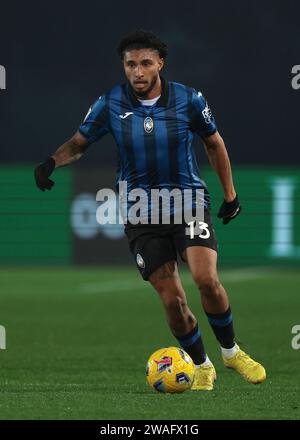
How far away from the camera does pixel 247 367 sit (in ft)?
25.3

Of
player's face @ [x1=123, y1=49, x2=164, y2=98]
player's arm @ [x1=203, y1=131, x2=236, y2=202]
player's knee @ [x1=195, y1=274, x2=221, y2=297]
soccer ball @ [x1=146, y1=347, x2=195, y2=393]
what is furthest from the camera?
player's arm @ [x1=203, y1=131, x2=236, y2=202]

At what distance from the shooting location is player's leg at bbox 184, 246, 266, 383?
294 inches

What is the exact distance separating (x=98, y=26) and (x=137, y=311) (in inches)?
331

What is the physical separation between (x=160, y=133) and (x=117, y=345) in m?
3.76

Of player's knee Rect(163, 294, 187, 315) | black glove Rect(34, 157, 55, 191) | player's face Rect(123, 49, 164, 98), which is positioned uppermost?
player's face Rect(123, 49, 164, 98)

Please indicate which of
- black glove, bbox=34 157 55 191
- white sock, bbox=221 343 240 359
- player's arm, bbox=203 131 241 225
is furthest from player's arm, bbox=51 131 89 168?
white sock, bbox=221 343 240 359

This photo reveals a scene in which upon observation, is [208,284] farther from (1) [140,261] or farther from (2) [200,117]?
(2) [200,117]

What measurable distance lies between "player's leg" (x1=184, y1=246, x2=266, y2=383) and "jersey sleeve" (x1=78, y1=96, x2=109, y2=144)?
95cm

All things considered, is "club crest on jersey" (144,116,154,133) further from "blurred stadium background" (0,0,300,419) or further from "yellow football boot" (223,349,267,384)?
"blurred stadium background" (0,0,300,419)

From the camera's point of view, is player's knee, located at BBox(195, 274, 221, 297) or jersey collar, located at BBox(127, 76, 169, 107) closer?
player's knee, located at BBox(195, 274, 221, 297)

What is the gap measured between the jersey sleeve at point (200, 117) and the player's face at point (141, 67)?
0.30 m

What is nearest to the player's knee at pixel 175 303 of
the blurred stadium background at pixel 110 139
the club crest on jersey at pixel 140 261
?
the club crest on jersey at pixel 140 261

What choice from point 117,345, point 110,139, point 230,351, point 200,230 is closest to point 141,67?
point 200,230
